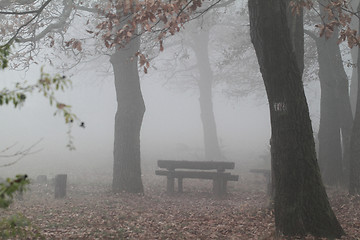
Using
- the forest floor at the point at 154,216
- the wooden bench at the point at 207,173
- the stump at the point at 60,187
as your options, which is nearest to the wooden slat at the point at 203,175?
the wooden bench at the point at 207,173

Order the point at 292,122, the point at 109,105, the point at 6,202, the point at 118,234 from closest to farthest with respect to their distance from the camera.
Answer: the point at 6,202 < the point at 292,122 < the point at 118,234 < the point at 109,105

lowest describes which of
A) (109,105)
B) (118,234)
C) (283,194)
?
(118,234)

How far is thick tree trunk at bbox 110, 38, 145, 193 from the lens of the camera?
13914 millimetres

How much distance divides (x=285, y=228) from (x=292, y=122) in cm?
180

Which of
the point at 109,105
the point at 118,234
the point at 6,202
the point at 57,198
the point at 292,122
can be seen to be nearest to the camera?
the point at 6,202

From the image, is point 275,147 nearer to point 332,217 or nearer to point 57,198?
point 332,217

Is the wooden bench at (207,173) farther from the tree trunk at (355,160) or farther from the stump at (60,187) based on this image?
the tree trunk at (355,160)

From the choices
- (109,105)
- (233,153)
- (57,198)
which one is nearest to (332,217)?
(57,198)

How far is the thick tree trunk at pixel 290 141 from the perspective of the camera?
6.81m

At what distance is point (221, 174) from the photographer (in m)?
14.5

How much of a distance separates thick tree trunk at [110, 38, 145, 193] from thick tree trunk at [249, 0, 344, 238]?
7.62 metres

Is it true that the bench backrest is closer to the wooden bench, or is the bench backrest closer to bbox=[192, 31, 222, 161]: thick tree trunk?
the wooden bench

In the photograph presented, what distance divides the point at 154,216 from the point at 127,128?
4.80m

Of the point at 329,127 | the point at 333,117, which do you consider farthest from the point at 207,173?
the point at 333,117
